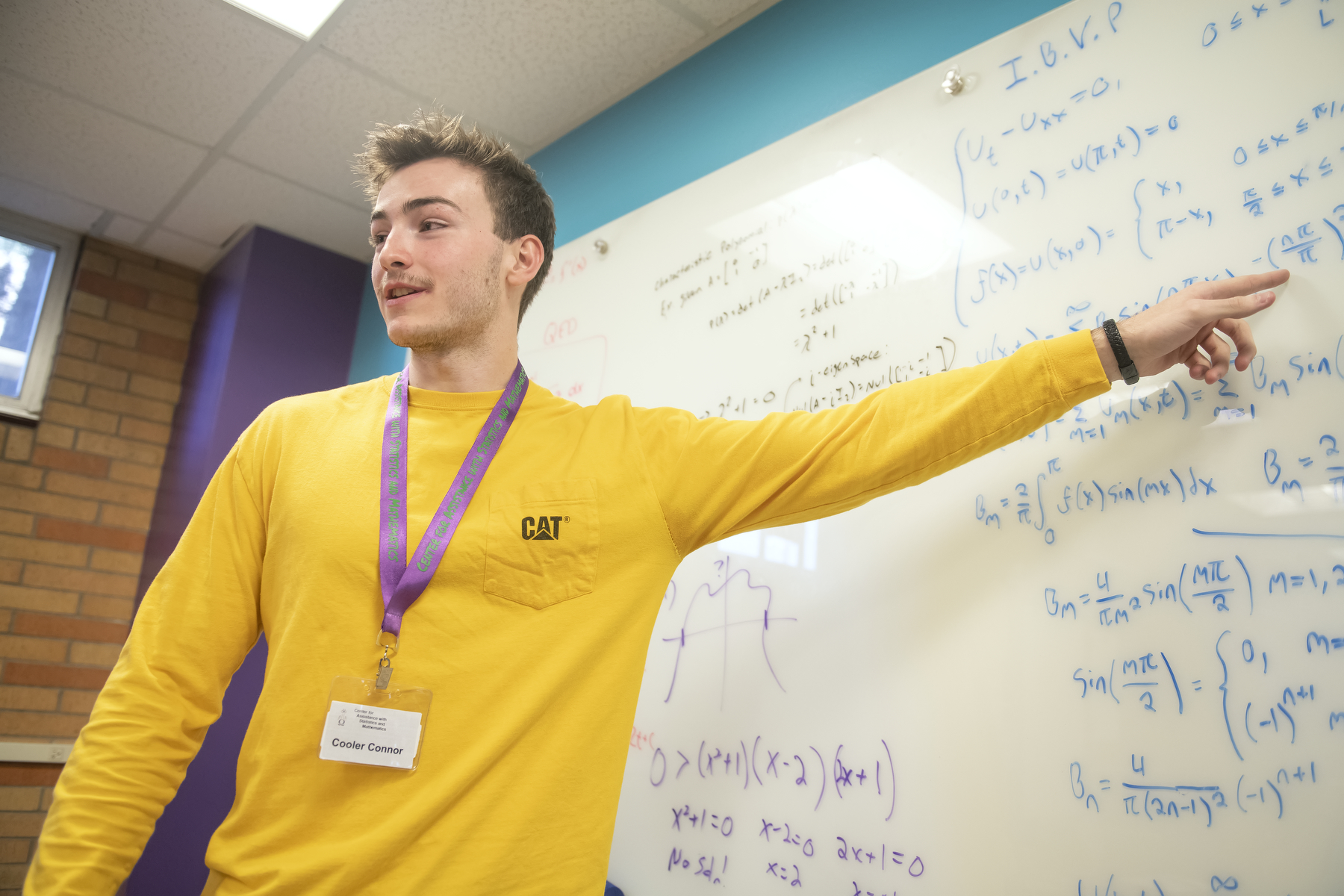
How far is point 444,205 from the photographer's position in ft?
4.17

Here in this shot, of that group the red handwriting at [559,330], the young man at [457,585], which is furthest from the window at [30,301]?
the young man at [457,585]

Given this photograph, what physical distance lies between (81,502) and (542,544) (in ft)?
10.0

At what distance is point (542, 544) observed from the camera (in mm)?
1059

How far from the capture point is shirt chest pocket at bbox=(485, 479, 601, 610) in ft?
3.42

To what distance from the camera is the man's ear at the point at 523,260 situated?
1.37 metres

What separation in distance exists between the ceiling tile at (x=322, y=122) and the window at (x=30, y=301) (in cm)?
124

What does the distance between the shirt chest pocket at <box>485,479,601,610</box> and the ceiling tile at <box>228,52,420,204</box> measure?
5.72 feet

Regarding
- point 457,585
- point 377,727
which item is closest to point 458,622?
point 457,585

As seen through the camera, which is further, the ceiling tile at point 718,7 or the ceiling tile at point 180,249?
the ceiling tile at point 180,249

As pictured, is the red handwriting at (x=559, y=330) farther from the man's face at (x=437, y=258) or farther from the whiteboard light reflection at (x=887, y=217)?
the man's face at (x=437, y=258)

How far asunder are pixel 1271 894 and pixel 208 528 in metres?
1.36

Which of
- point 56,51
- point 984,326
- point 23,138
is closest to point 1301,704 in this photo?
point 984,326

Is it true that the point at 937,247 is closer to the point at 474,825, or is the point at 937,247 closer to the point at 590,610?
the point at 590,610

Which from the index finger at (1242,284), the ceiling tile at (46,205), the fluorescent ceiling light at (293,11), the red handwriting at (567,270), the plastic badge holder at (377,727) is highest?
the fluorescent ceiling light at (293,11)
